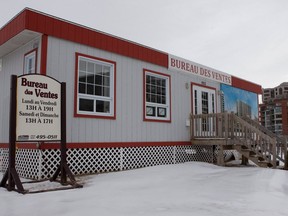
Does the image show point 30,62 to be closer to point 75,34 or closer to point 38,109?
point 75,34

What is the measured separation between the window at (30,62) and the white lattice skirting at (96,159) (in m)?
2.33

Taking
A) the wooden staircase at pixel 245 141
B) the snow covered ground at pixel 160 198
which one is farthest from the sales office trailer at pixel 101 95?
the wooden staircase at pixel 245 141

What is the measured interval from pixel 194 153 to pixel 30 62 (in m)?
7.36

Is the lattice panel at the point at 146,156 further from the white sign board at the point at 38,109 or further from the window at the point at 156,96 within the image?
the white sign board at the point at 38,109

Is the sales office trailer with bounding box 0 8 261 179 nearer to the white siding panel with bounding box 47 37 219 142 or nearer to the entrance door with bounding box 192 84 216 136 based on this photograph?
the white siding panel with bounding box 47 37 219 142

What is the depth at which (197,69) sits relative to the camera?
13203 millimetres

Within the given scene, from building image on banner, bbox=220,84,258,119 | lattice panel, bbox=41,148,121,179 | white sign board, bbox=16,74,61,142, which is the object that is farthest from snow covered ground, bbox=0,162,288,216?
building image on banner, bbox=220,84,258,119

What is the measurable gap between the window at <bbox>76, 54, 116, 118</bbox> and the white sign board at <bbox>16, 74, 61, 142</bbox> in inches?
63.8

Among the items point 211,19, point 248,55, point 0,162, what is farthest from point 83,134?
point 248,55

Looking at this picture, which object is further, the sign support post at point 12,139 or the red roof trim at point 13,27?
the red roof trim at point 13,27

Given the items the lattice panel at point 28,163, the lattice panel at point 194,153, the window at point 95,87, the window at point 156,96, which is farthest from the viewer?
the lattice panel at point 194,153

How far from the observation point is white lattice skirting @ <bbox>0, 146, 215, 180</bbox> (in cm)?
775

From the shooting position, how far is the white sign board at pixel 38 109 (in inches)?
249

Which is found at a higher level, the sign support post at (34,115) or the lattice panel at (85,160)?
the sign support post at (34,115)
